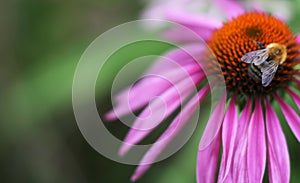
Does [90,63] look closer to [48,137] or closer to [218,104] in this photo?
[48,137]

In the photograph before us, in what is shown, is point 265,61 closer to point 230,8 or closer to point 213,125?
point 213,125

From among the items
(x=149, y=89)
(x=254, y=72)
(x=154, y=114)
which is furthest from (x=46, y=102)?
(x=254, y=72)

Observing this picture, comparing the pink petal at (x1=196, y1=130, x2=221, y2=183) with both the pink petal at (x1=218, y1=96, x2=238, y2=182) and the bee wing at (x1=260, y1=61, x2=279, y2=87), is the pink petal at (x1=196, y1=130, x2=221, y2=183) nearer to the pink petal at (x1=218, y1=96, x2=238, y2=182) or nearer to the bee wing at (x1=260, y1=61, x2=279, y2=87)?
the pink petal at (x1=218, y1=96, x2=238, y2=182)

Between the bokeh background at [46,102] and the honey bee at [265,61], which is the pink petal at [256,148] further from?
the bokeh background at [46,102]

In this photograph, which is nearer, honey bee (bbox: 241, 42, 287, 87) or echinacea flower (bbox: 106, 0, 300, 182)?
echinacea flower (bbox: 106, 0, 300, 182)

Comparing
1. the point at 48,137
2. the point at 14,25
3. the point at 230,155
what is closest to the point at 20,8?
the point at 14,25

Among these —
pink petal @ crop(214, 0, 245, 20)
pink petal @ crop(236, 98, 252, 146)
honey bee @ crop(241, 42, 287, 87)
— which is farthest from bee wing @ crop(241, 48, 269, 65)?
pink petal @ crop(214, 0, 245, 20)
